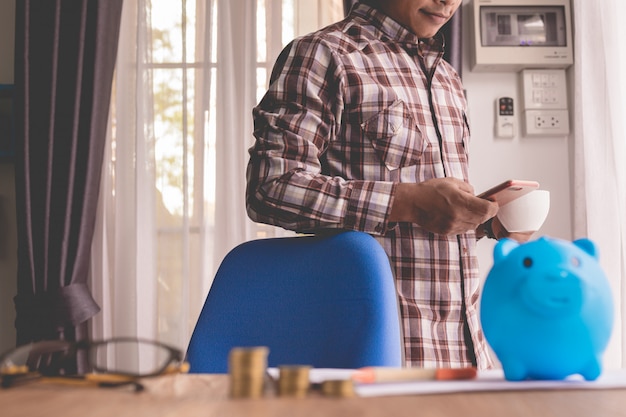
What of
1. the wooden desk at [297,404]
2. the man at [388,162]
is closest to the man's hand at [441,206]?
the man at [388,162]

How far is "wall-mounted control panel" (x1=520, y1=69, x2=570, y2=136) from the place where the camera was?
264 cm

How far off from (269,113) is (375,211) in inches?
11.7

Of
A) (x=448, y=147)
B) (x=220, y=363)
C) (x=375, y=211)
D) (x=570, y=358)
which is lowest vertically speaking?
(x=220, y=363)

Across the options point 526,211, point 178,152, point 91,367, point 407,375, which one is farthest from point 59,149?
point 407,375

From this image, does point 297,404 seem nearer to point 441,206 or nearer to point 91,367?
point 91,367

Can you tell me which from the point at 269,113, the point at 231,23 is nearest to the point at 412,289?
the point at 269,113

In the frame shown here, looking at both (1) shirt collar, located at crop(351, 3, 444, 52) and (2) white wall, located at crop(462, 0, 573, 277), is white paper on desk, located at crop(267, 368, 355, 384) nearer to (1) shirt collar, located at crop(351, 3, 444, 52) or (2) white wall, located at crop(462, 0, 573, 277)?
(1) shirt collar, located at crop(351, 3, 444, 52)

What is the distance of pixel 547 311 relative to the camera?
61cm

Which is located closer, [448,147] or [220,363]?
[220,363]

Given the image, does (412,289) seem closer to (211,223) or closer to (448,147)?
(448,147)

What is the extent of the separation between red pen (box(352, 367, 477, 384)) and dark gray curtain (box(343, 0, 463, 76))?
80.9 inches

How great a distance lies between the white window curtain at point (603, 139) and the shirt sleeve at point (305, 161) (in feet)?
4.30

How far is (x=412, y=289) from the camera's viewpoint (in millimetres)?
1477

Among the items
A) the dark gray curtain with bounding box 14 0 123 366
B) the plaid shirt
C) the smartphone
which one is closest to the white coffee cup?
the smartphone
